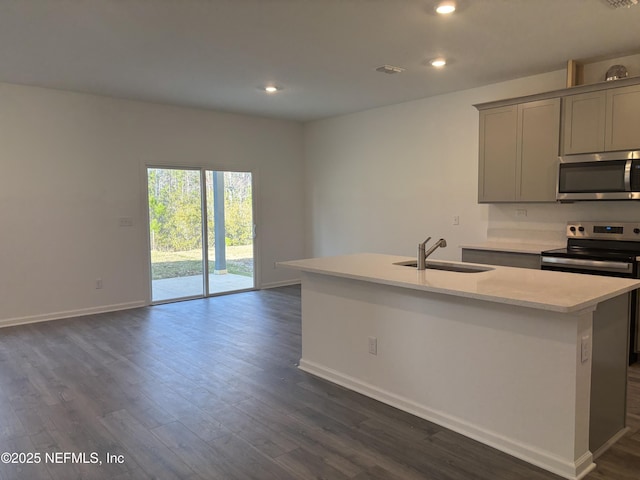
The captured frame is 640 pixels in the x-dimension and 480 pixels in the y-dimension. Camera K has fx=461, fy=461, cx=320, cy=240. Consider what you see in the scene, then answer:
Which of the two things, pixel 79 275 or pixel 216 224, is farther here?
pixel 216 224

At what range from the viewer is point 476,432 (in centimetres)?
266

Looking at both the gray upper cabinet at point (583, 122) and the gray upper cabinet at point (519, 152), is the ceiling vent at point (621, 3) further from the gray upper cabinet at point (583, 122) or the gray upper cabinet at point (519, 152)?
the gray upper cabinet at point (519, 152)

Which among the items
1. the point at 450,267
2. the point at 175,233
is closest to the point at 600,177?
the point at 450,267

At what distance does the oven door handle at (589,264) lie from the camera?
3.86m

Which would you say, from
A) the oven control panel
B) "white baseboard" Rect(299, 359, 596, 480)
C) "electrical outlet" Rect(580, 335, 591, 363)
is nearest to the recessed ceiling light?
"electrical outlet" Rect(580, 335, 591, 363)

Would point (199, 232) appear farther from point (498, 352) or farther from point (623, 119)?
point (623, 119)

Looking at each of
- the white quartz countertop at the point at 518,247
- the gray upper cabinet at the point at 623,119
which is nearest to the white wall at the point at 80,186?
the white quartz countertop at the point at 518,247

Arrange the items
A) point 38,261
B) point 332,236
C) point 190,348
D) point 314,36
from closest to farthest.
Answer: point 314,36
point 190,348
point 38,261
point 332,236

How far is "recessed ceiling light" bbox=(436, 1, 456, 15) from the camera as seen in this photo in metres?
3.14

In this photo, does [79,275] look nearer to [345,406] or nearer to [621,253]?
[345,406]

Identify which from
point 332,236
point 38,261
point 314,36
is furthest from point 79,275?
point 314,36

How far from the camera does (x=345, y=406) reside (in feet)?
10.2

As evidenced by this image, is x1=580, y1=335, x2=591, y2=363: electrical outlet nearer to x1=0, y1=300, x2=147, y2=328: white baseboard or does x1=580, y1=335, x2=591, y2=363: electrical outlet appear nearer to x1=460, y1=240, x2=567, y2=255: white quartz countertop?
x1=460, y1=240, x2=567, y2=255: white quartz countertop

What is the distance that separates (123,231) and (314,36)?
12.5 feet
